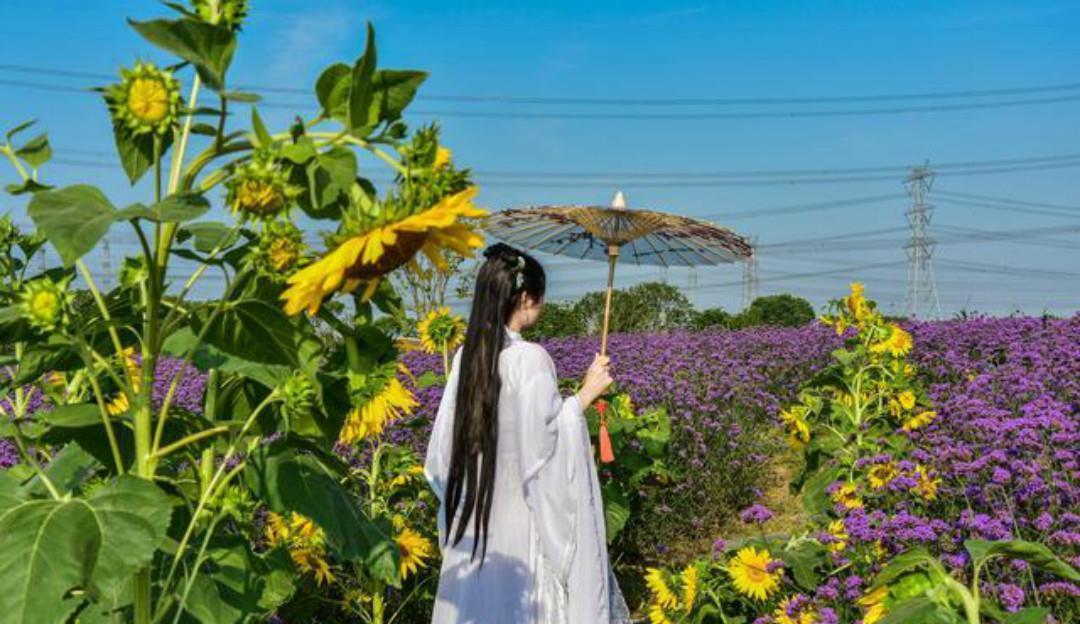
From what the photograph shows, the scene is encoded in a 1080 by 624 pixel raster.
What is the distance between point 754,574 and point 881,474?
63 cm

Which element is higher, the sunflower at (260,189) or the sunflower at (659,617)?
the sunflower at (260,189)

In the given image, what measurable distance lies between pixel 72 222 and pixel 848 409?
12.8 ft

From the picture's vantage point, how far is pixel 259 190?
1.12m

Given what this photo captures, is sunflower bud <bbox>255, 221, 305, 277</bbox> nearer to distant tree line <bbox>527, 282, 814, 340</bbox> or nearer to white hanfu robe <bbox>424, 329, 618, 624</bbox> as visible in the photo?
white hanfu robe <bbox>424, 329, 618, 624</bbox>

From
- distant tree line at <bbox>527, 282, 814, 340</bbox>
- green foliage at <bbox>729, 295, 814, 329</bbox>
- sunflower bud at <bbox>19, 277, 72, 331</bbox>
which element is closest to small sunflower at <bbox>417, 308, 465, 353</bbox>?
sunflower bud at <bbox>19, 277, 72, 331</bbox>

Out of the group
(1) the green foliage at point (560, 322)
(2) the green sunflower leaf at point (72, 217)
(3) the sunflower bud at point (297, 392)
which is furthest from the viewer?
(1) the green foliage at point (560, 322)

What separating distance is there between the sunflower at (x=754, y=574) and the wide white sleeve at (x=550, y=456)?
19.6 inches

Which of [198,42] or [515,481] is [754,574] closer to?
[515,481]

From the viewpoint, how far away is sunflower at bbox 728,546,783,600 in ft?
10.7

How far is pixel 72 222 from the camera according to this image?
42.8 inches

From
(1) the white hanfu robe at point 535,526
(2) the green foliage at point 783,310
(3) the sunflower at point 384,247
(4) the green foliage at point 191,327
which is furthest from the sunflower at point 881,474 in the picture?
(2) the green foliage at point 783,310

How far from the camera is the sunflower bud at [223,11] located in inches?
46.3

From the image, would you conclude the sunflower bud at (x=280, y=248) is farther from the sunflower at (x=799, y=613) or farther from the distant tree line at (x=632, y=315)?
the distant tree line at (x=632, y=315)

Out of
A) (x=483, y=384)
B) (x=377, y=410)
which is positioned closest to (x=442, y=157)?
(x=377, y=410)
